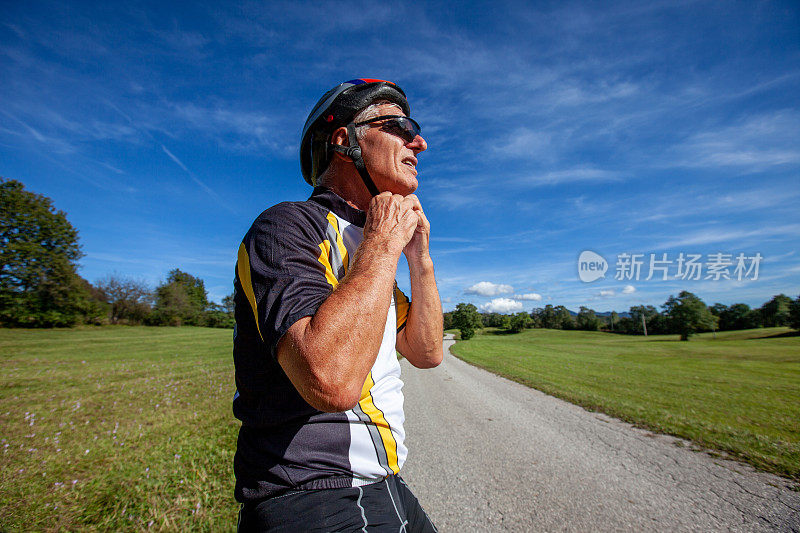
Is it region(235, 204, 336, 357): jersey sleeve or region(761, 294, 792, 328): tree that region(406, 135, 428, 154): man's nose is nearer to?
region(235, 204, 336, 357): jersey sleeve

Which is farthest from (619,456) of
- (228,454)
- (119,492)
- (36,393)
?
(36,393)

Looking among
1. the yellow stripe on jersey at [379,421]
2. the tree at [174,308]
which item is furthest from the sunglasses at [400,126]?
the tree at [174,308]

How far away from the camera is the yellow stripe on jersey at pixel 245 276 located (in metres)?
1.08

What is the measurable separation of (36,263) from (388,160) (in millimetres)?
66962

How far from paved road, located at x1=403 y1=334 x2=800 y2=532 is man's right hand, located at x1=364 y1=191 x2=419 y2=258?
4.41m

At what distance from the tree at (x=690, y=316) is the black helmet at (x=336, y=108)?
90275mm

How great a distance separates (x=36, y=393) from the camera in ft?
35.9

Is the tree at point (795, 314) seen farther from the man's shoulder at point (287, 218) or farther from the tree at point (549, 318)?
the man's shoulder at point (287, 218)

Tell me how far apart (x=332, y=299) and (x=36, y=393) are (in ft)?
53.1

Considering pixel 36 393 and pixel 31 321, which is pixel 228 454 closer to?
pixel 36 393

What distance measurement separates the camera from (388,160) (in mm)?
1796

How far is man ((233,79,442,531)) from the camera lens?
3.20 ft

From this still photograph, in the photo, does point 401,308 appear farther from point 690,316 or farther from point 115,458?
point 690,316

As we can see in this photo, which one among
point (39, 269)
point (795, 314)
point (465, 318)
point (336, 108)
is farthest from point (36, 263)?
point (795, 314)
